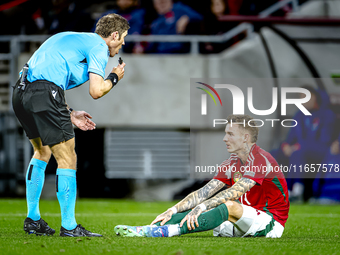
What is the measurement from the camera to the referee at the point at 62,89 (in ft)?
14.9

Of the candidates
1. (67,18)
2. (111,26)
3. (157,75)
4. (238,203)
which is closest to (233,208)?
(238,203)

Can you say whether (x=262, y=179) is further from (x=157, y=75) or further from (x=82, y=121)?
(x=157, y=75)

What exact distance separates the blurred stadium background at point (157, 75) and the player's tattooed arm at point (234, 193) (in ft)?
22.4

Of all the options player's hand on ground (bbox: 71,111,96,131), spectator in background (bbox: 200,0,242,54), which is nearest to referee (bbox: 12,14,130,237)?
player's hand on ground (bbox: 71,111,96,131)

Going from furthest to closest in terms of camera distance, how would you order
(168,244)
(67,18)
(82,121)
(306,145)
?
(67,18), (306,145), (82,121), (168,244)

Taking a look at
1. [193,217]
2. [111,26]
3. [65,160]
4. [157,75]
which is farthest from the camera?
[157,75]

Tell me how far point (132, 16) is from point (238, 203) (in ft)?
25.5

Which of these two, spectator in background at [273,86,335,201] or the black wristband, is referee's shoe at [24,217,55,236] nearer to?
the black wristband

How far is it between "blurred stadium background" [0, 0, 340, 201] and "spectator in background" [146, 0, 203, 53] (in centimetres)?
5

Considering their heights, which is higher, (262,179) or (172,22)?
(172,22)

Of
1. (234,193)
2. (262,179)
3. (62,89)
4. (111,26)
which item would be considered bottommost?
(234,193)

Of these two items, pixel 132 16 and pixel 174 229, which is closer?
pixel 174 229

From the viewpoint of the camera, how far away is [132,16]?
1159 cm

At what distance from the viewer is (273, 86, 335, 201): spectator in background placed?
10.9 m
